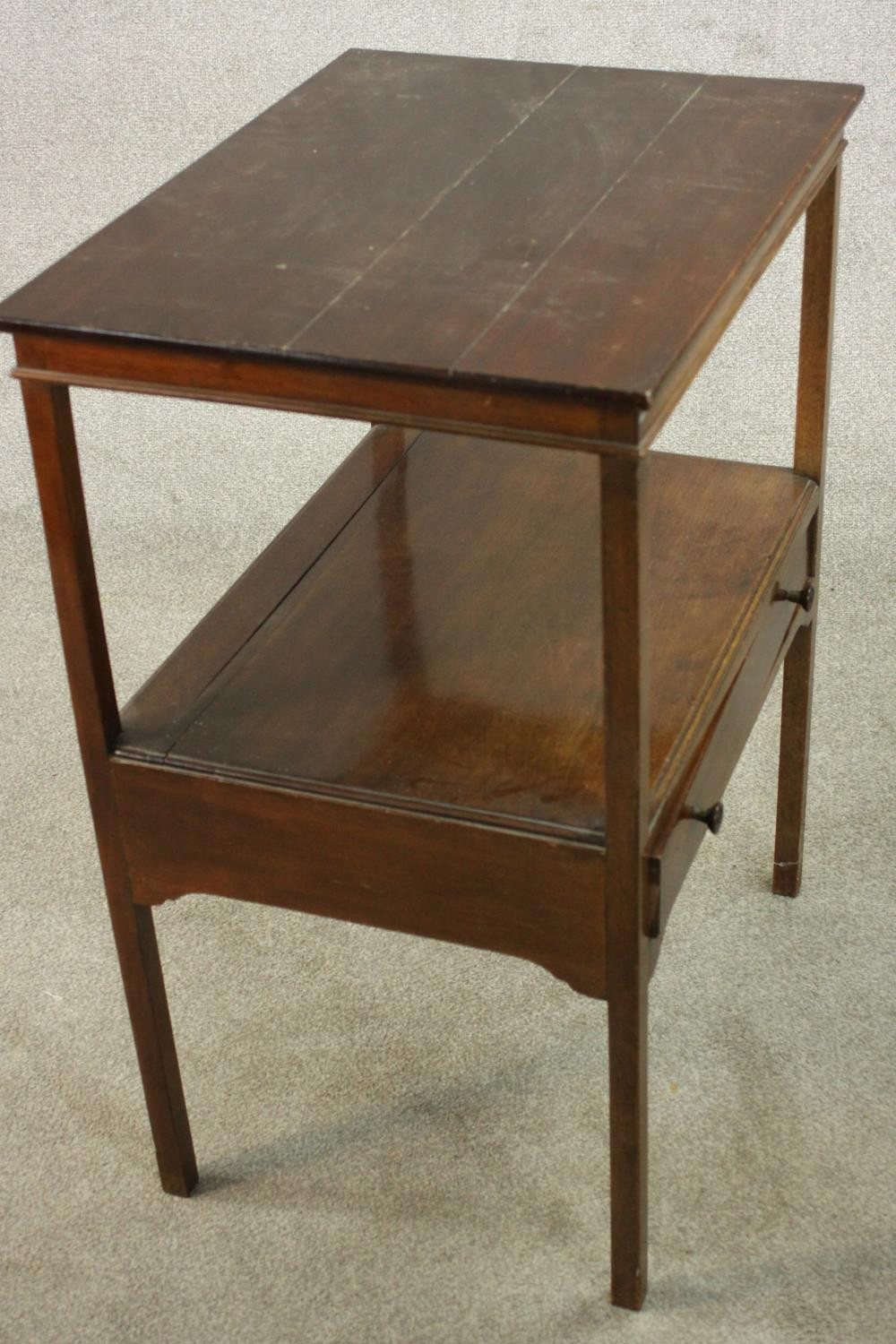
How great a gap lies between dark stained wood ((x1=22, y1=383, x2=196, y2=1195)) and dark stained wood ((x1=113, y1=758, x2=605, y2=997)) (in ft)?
0.07

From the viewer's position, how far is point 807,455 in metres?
1.80

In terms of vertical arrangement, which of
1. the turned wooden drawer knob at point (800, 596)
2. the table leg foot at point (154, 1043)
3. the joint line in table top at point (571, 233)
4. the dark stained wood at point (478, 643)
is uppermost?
the joint line in table top at point (571, 233)

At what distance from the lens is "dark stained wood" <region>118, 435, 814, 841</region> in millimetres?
1472

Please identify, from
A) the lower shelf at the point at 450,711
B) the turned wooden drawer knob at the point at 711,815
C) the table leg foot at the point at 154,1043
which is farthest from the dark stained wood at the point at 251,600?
the turned wooden drawer knob at the point at 711,815

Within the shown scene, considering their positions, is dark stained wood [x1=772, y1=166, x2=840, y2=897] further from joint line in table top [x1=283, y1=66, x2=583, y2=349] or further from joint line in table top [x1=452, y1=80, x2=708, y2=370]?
joint line in table top [x1=283, y1=66, x2=583, y2=349]

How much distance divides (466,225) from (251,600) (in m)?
0.40

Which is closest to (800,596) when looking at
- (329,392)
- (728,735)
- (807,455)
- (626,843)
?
(807,455)

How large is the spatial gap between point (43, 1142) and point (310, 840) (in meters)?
0.52

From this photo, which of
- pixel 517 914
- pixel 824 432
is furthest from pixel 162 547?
pixel 517 914

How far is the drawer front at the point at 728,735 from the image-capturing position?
144 centimetres

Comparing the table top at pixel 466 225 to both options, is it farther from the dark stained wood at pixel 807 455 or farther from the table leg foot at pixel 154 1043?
the table leg foot at pixel 154 1043

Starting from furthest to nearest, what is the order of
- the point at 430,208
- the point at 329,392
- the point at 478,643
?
1. the point at 478,643
2. the point at 430,208
3. the point at 329,392

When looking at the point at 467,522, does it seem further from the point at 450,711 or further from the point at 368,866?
the point at 368,866

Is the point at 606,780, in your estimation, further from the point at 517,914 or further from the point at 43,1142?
the point at 43,1142
